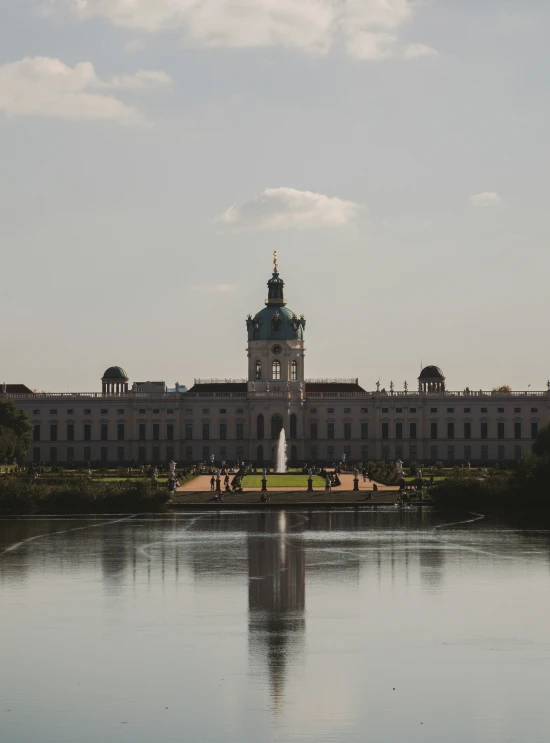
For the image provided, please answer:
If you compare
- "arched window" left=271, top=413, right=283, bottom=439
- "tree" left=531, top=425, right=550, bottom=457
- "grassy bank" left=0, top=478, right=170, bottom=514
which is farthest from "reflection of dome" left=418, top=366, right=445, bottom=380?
"grassy bank" left=0, top=478, right=170, bottom=514

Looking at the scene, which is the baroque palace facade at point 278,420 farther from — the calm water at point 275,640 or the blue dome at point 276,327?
the calm water at point 275,640

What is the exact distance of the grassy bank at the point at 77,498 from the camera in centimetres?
7069

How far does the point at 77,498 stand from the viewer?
235ft

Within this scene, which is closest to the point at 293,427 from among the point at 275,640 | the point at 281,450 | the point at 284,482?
the point at 281,450

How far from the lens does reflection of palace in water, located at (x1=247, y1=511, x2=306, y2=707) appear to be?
3097cm

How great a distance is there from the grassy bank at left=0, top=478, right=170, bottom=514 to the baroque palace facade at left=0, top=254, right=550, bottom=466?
87.1m

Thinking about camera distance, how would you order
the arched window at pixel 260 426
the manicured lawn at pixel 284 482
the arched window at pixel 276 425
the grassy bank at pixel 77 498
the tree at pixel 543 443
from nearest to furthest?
the grassy bank at pixel 77 498 → the manicured lawn at pixel 284 482 → the tree at pixel 543 443 → the arched window at pixel 260 426 → the arched window at pixel 276 425

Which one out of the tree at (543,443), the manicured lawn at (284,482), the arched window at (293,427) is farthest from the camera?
the arched window at (293,427)

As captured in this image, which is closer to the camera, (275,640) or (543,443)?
(275,640)

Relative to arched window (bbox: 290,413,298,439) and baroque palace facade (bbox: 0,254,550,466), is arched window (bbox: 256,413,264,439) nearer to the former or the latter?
baroque palace facade (bbox: 0,254,550,466)

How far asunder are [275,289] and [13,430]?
44527mm

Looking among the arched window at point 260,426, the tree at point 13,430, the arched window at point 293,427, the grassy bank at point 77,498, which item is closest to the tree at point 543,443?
the grassy bank at point 77,498

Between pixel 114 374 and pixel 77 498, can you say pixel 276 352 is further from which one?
pixel 77 498

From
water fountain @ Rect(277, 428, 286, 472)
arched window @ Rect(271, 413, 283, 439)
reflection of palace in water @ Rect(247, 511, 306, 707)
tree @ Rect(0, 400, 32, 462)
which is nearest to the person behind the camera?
reflection of palace in water @ Rect(247, 511, 306, 707)
